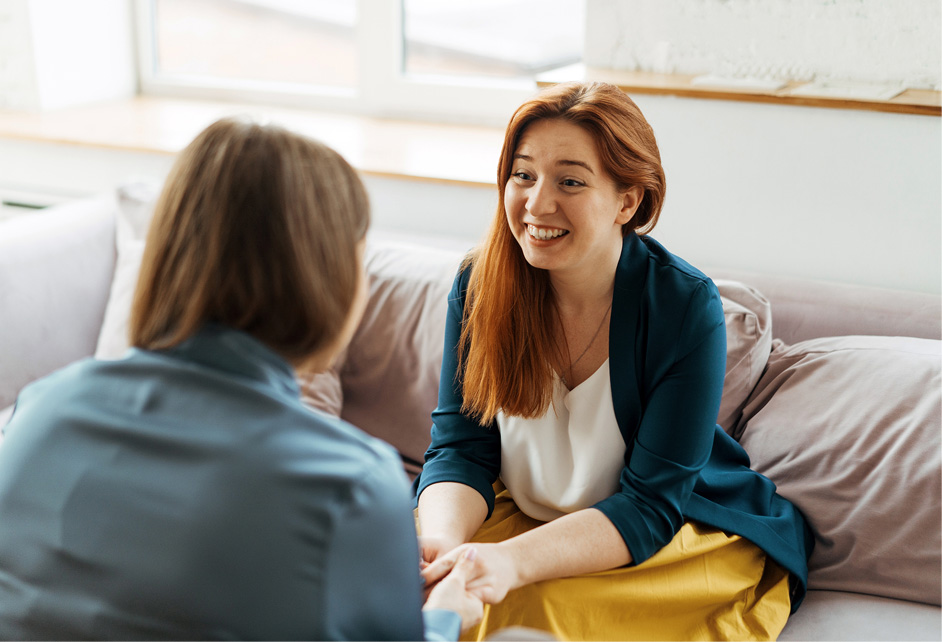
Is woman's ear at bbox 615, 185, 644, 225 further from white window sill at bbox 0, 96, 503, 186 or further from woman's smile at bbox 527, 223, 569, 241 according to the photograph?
white window sill at bbox 0, 96, 503, 186

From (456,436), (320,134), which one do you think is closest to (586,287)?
(456,436)

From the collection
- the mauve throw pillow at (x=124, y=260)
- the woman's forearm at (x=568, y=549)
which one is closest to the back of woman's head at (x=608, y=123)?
the woman's forearm at (x=568, y=549)

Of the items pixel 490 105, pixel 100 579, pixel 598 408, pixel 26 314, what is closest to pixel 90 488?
pixel 100 579

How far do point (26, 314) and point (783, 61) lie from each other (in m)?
1.80

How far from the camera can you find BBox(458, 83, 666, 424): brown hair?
1.27 meters

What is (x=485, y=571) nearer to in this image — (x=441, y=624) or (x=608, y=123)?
(x=441, y=624)

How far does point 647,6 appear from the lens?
198cm

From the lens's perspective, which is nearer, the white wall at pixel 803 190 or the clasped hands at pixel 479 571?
the clasped hands at pixel 479 571

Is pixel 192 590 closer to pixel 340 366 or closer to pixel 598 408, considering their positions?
pixel 598 408

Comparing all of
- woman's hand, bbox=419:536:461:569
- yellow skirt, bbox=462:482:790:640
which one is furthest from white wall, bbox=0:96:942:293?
woman's hand, bbox=419:536:461:569

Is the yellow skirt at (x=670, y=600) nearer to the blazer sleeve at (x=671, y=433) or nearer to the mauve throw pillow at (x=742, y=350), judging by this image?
the blazer sleeve at (x=671, y=433)

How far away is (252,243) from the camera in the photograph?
30.3 inches

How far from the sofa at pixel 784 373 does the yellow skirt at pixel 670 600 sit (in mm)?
108

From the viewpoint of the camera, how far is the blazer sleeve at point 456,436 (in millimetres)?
1417
